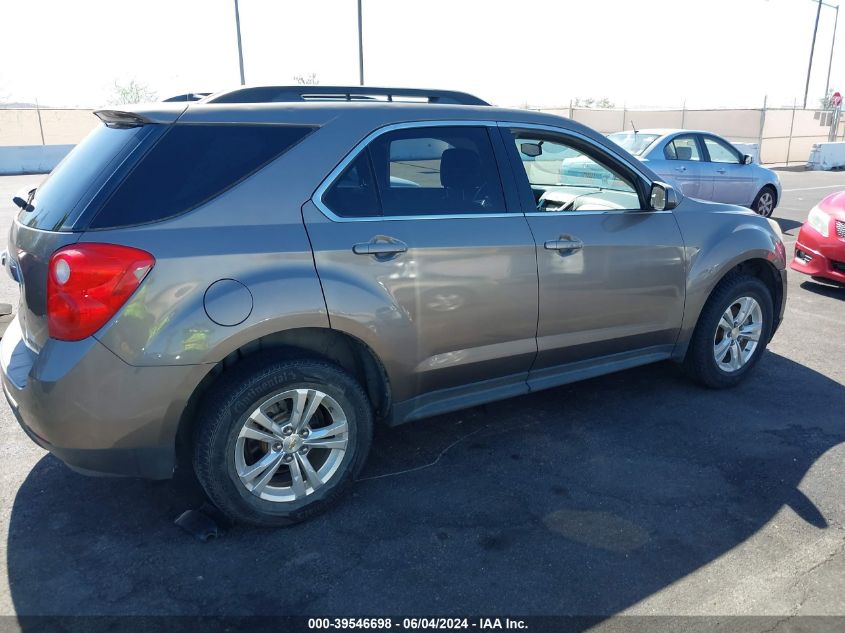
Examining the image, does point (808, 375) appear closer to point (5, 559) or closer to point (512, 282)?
point (512, 282)

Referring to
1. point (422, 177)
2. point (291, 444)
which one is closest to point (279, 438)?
point (291, 444)

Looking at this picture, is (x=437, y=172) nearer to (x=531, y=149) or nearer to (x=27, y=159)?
(x=531, y=149)

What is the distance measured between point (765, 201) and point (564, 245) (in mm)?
10622

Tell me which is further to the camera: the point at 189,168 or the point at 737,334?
the point at 737,334

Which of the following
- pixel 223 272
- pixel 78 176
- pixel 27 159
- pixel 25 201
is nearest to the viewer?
pixel 223 272

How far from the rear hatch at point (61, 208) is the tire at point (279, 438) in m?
0.79

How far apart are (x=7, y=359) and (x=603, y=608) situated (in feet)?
8.96

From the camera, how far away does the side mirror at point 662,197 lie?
4082 mm

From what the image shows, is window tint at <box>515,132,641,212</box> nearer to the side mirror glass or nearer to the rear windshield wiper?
the side mirror glass

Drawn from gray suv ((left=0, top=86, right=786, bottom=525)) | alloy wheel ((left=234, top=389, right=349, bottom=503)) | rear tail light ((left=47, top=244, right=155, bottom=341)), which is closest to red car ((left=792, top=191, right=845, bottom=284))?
gray suv ((left=0, top=86, right=786, bottom=525))

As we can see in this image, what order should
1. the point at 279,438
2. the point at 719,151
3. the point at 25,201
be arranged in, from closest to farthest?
the point at 279,438 → the point at 25,201 → the point at 719,151

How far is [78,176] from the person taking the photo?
118 inches

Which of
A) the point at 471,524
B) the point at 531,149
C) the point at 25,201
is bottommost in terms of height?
the point at 471,524

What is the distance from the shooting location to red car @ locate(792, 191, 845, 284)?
23.4 ft
